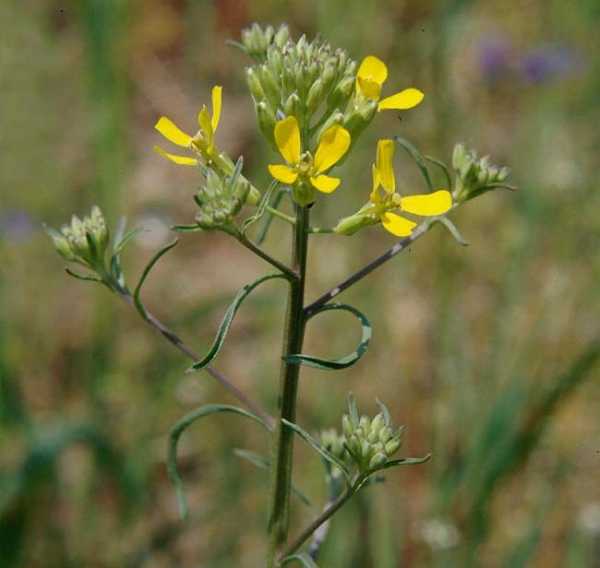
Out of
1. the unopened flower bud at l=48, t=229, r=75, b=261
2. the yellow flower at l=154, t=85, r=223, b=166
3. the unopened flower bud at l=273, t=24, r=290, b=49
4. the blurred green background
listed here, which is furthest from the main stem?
the blurred green background

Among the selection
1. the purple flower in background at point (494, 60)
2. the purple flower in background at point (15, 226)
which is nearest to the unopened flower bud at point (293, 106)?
the purple flower in background at point (15, 226)

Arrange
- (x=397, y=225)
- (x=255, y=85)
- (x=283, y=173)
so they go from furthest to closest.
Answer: (x=255, y=85)
(x=397, y=225)
(x=283, y=173)

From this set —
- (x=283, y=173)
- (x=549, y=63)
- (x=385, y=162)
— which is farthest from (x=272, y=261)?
(x=549, y=63)

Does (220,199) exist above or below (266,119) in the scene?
below

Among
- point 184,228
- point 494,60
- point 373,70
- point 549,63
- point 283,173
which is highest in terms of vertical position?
point 494,60

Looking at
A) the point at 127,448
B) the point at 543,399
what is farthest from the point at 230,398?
the point at 543,399

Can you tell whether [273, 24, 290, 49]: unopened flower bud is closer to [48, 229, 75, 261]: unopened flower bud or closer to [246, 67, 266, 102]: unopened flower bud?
[246, 67, 266, 102]: unopened flower bud

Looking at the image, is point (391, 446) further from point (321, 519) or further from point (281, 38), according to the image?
point (281, 38)
